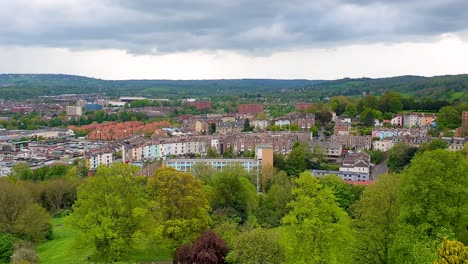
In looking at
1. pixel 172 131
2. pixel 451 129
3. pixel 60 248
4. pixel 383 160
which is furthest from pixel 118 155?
pixel 451 129

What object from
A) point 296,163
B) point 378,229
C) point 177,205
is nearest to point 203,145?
point 296,163

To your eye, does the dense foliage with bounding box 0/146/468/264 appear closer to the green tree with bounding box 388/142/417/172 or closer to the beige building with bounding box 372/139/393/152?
the green tree with bounding box 388/142/417/172

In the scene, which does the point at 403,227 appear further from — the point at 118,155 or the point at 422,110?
the point at 422,110

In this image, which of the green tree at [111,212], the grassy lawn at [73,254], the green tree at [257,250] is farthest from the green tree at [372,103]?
the green tree at [257,250]

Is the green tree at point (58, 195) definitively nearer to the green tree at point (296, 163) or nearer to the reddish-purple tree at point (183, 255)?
the reddish-purple tree at point (183, 255)

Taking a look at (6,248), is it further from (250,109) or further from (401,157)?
(250,109)


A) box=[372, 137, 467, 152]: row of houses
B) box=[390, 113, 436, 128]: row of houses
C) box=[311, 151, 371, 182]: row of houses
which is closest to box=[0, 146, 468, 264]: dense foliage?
box=[311, 151, 371, 182]: row of houses
